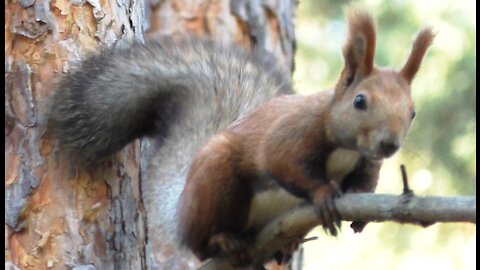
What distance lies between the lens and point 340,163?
2.58 metres

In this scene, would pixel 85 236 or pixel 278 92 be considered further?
pixel 278 92

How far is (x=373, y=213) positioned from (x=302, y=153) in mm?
395

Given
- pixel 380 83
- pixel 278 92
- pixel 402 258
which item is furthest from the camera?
pixel 402 258

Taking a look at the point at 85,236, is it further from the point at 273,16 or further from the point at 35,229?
the point at 273,16

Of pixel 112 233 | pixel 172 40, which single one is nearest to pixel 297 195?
pixel 112 233

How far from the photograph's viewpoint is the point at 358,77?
248 cm

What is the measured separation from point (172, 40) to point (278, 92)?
32cm

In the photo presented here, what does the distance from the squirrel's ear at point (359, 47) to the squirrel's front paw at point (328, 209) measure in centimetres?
27

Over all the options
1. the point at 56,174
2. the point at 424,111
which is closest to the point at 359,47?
the point at 56,174

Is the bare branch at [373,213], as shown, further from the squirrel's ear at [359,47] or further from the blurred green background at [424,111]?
the blurred green background at [424,111]

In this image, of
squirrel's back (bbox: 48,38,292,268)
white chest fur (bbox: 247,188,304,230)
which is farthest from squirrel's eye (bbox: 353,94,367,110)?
squirrel's back (bbox: 48,38,292,268)

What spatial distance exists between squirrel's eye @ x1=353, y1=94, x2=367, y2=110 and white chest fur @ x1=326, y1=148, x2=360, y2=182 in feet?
0.51

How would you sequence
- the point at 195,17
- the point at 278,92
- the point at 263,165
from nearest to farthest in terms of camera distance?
the point at 263,165
the point at 278,92
the point at 195,17

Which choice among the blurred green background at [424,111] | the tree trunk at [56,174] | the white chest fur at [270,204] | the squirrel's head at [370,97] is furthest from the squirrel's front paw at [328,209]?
the blurred green background at [424,111]
